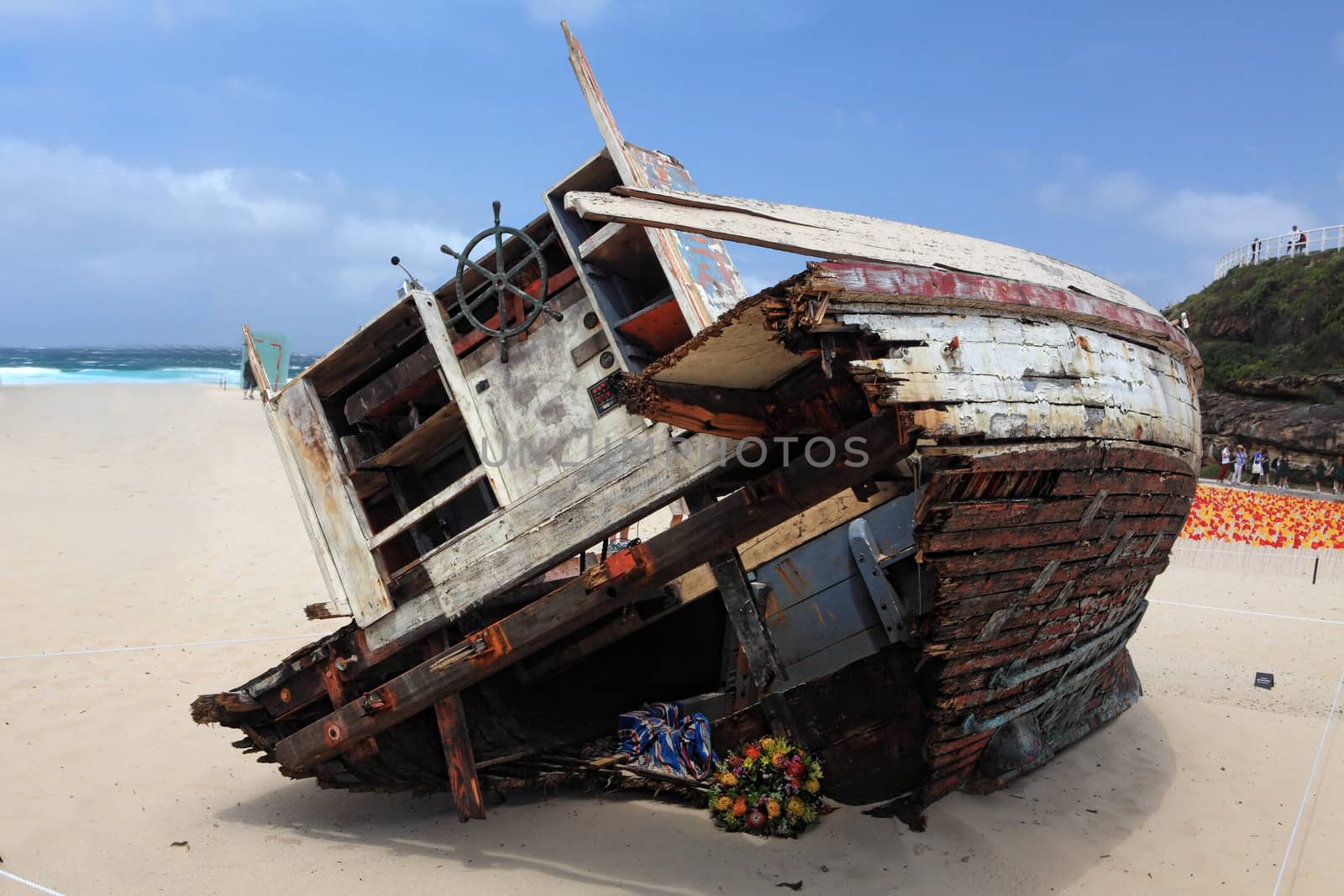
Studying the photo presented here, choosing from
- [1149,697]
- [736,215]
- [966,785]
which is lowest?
[1149,697]

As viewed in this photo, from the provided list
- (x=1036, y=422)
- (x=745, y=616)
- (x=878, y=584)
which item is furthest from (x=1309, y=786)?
(x=745, y=616)

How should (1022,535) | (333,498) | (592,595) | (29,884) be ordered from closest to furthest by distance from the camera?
1. (1022,535)
2. (29,884)
3. (592,595)
4. (333,498)

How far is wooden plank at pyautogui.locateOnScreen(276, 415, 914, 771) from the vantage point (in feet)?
12.8

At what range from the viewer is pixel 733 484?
4.56 m

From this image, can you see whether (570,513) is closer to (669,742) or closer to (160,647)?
(669,742)

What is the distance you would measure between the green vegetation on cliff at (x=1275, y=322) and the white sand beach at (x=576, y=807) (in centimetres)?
1903

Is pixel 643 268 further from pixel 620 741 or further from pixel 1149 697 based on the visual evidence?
pixel 1149 697

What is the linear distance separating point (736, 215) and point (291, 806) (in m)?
4.28

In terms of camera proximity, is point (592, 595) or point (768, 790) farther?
point (768, 790)

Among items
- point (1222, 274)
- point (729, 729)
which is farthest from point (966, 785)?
point (1222, 274)

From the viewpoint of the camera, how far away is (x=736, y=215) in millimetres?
3709

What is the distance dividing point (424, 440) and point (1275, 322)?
1220 inches

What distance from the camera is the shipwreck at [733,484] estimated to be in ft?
12.1

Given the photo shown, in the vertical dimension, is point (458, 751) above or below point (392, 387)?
below
